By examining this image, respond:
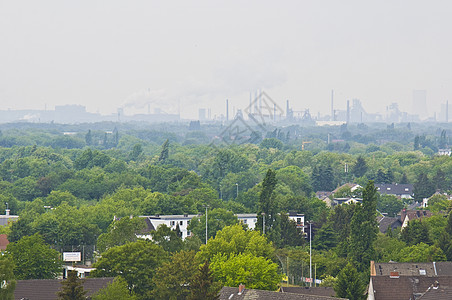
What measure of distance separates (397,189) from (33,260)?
95232mm

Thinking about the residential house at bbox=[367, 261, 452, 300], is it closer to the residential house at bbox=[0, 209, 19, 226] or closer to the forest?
the forest

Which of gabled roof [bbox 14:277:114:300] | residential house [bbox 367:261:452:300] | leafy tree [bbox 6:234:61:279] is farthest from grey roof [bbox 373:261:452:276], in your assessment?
leafy tree [bbox 6:234:61:279]

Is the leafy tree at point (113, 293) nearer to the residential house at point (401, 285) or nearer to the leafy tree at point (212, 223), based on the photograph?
the residential house at point (401, 285)

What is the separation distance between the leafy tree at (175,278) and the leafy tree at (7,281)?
8.00 m

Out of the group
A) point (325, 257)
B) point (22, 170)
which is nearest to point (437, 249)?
point (325, 257)

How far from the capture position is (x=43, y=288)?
155 feet

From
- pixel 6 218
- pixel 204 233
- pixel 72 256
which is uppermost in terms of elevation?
pixel 72 256

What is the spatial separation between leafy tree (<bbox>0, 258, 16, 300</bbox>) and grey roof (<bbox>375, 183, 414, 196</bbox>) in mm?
102511

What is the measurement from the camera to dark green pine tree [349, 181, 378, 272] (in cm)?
6406

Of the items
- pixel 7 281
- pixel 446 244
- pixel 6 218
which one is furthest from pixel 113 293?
pixel 6 218

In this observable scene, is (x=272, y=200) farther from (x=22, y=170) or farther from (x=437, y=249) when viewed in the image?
(x=22, y=170)

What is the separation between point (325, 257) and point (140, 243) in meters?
18.8

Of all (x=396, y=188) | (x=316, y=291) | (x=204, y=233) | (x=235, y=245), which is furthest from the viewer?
(x=396, y=188)

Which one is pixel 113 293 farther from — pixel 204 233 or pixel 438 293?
pixel 204 233
